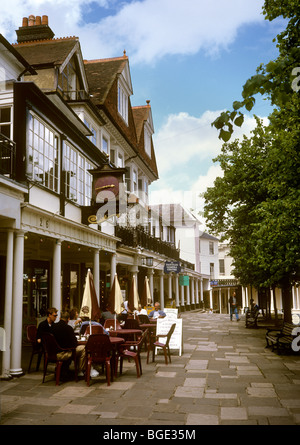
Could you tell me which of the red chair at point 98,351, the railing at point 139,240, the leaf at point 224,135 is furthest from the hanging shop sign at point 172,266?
the leaf at point 224,135

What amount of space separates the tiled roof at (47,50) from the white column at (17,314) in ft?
23.8

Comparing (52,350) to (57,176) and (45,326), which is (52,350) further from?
(57,176)

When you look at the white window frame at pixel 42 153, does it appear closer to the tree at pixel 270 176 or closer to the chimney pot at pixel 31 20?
the tree at pixel 270 176

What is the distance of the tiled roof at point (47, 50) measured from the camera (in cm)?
1463

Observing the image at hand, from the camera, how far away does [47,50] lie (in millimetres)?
15633

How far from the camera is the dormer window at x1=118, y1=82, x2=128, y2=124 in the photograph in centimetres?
2230

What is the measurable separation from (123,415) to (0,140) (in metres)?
6.60

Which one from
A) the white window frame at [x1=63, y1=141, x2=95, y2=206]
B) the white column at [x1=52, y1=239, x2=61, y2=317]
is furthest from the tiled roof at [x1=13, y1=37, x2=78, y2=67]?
the white column at [x1=52, y1=239, x2=61, y2=317]

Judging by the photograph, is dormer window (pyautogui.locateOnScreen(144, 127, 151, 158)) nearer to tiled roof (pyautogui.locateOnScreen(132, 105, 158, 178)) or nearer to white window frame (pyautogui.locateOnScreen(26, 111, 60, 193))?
tiled roof (pyautogui.locateOnScreen(132, 105, 158, 178))

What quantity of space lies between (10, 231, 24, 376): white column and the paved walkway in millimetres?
379

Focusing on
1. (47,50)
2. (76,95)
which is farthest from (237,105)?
(76,95)
